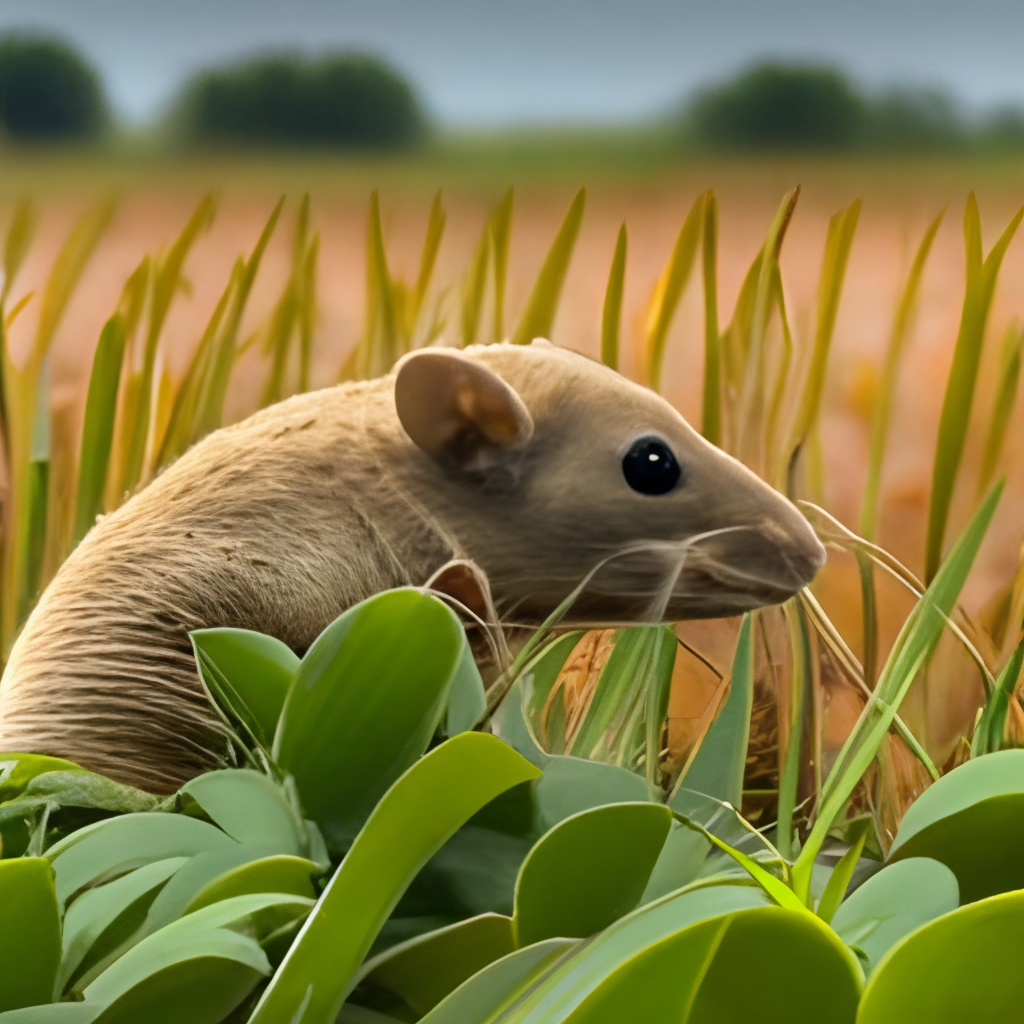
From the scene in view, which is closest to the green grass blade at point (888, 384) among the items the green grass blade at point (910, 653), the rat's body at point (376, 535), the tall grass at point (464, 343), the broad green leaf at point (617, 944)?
the tall grass at point (464, 343)

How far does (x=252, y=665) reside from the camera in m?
0.28

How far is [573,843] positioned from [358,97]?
42 centimetres

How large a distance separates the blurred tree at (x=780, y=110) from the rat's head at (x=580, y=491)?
0.14 metres

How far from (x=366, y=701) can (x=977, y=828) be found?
0.47ft

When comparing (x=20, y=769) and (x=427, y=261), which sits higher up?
(x=427, y=261)

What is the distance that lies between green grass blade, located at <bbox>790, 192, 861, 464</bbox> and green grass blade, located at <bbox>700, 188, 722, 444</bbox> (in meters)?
0.04

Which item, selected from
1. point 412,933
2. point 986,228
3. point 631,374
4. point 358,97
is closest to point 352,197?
point 358,97

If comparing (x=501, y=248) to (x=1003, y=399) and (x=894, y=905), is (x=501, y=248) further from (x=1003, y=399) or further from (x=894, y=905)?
(x=894, y=905)

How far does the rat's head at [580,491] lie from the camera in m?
0.43

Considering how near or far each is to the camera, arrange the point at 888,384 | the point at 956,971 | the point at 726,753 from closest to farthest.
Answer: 1. the point at 956,971
2. the point at 726,753
3. the point at 888,384

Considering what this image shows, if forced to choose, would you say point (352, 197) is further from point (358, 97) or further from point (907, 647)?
point (907, 647)

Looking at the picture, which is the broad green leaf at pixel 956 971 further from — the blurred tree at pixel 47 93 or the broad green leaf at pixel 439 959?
the blurred tree at pixel 47 93

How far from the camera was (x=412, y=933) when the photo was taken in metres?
0.25

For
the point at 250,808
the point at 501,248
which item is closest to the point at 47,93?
the point at 501,248
